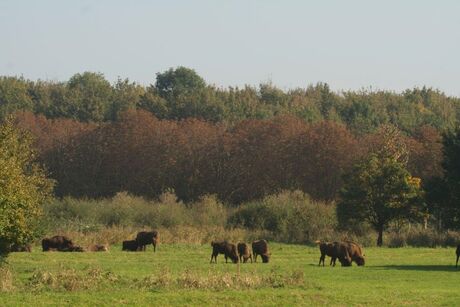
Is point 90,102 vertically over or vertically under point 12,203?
over

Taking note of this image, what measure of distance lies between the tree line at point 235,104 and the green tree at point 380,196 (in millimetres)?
46111

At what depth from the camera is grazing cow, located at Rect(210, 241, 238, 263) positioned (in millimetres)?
51031

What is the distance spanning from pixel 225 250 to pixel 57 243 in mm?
15243

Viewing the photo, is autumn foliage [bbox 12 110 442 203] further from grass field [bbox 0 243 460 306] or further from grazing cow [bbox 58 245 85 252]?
grass field [bbox 0 243 460 306]

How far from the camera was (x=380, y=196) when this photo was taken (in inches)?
2889

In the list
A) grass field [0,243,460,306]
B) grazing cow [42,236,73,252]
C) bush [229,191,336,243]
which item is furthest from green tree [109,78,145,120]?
grass field [0,243,460,306]

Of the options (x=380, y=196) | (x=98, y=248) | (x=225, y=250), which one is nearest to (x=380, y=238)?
(x=380, y=196)

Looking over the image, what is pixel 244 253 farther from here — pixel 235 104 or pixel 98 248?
pixel 235 104

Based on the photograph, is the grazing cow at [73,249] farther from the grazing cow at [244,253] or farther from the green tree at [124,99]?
the green tree at [124,99]

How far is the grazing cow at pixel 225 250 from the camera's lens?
51.0 metres

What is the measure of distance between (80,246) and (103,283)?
28221 mm

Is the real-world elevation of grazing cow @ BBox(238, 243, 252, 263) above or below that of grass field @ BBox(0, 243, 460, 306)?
above

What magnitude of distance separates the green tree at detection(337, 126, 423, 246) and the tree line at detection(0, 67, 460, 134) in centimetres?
4611

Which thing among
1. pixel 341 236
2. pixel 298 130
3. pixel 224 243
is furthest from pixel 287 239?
pixel 298 130
